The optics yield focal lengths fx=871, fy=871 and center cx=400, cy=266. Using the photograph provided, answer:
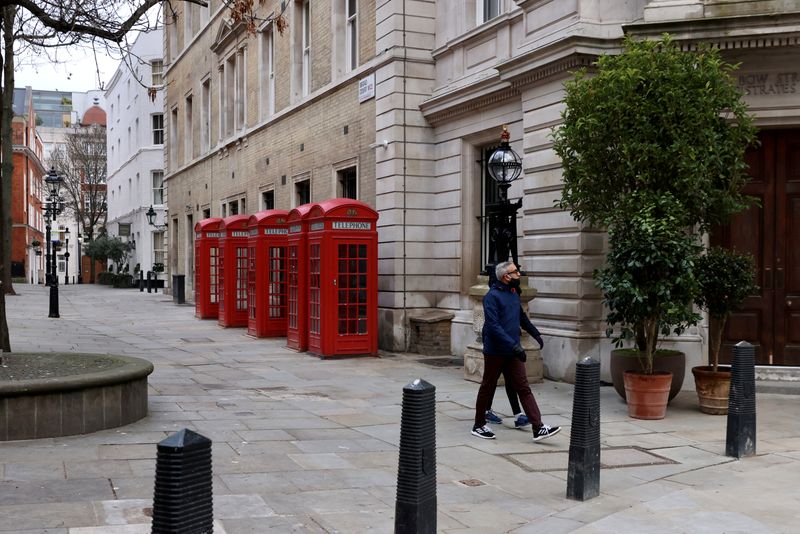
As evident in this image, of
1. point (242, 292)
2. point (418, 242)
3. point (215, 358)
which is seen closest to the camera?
point (215, 358)

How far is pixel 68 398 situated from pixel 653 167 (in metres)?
6.64

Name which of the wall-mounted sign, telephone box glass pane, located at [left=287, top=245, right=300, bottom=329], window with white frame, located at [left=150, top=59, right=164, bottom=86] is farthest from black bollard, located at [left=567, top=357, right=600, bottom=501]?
window with white frame, located at [left=150, top=59, right=164, bottom=86]

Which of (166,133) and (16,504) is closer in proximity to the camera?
(16,504)

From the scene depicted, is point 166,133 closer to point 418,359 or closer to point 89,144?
point 418,359

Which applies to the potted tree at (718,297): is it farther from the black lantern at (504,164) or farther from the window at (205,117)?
the window at (205,117)

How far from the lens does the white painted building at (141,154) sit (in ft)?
161

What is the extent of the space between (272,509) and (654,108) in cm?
636

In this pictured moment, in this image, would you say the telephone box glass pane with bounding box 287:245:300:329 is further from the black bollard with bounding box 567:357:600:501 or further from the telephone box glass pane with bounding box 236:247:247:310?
the black bollard with bounding box 567:357:600:501

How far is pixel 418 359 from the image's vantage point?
1530 cm

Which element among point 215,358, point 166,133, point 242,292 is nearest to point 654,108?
point 215,358

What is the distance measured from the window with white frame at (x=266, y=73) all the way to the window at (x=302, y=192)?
3307 millimetres

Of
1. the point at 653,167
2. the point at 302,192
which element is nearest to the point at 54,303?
the point at 302,192

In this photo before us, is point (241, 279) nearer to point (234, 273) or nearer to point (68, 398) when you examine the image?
point (234, 273)

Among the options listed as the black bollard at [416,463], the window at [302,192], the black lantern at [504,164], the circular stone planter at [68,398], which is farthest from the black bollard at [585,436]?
the window at [302,192]
